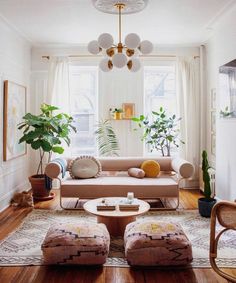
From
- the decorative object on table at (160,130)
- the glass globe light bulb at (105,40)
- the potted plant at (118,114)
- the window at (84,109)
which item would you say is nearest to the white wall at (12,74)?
the window at (84,109)

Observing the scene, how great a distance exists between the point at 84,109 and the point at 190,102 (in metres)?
2.04

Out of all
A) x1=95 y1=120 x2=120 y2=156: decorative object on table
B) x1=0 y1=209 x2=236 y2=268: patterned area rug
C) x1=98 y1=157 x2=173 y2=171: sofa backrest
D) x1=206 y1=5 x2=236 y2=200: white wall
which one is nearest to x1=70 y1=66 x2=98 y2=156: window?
x1=95 y1=120 x2=120 y2=156: decorative object on table

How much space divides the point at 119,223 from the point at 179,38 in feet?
11.7

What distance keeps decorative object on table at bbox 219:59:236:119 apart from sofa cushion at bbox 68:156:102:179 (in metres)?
2.04

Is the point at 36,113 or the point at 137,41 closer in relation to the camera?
the point at 137,41

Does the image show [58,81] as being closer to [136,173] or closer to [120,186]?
[136,173]

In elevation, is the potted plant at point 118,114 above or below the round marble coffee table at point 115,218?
above

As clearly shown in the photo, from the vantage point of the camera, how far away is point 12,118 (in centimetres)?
510

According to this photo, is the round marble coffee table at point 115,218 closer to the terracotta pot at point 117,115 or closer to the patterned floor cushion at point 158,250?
the patterned floor cushion at point 158,250

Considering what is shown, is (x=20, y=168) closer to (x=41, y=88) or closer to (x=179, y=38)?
(x=41, y=88)

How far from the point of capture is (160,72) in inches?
250

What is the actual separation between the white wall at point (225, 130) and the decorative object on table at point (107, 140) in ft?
6.45

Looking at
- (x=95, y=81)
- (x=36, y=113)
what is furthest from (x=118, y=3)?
(x=36, y=113)

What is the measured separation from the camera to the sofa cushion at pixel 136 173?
16.1ft
